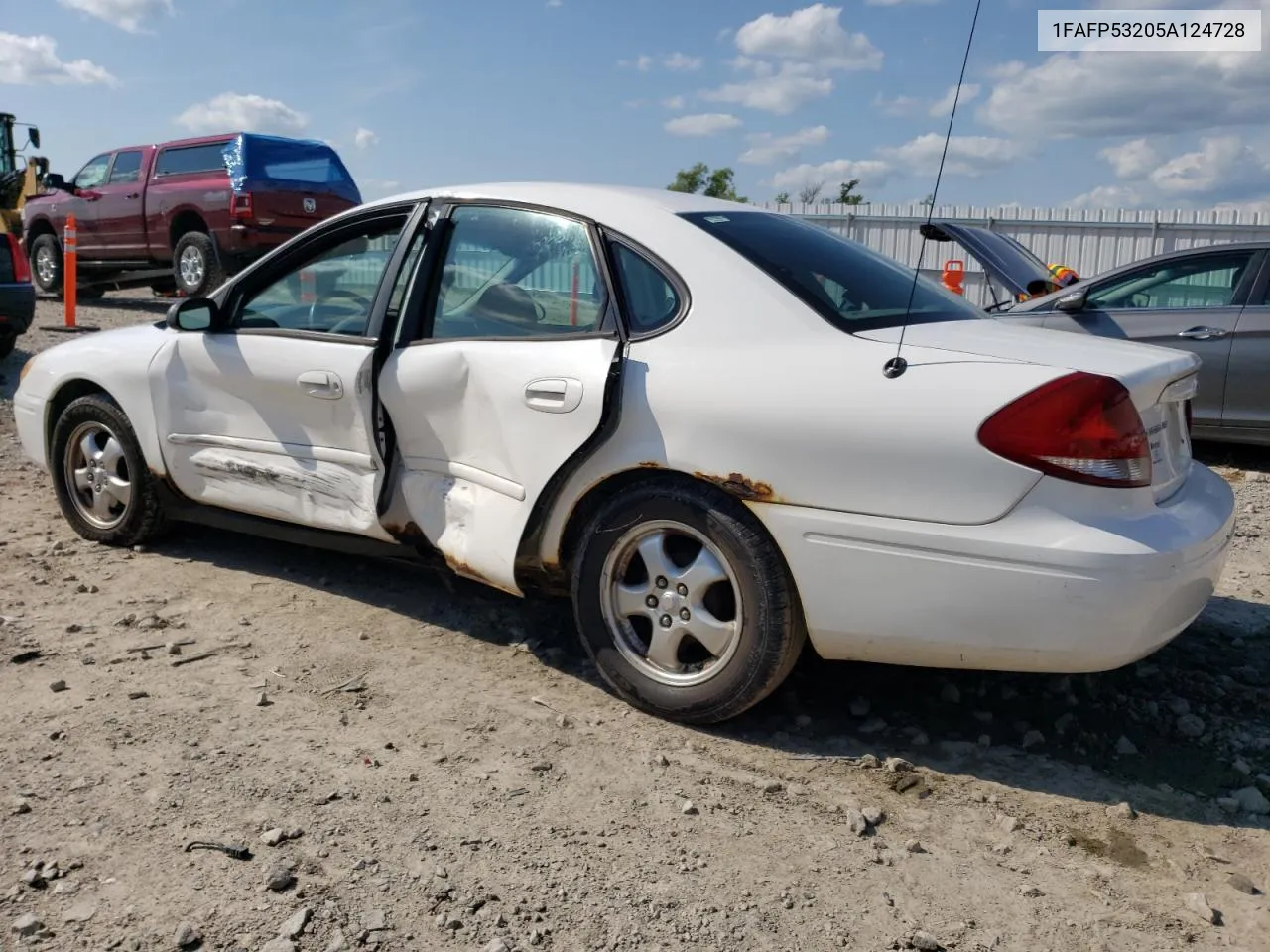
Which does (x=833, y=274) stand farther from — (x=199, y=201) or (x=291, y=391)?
(x=199, y=201)

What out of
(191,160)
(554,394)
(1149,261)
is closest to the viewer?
(554,394)

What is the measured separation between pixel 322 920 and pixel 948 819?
1540mm

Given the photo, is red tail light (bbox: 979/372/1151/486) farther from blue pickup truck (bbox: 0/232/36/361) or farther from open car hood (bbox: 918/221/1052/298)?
blue pickup truck (bbox: 0/232/36/361)

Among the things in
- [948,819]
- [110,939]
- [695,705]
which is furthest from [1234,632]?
[110,939]

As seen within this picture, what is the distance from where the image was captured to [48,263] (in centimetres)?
1741

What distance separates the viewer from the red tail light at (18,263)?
1013cm

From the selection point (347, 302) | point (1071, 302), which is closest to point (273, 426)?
point (347, 302)

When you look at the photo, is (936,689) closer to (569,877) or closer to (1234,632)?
(1234,632)

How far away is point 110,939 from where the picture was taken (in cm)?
241

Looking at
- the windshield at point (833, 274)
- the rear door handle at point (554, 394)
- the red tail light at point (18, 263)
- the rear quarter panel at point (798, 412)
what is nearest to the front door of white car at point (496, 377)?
the rear door handle at point (554, 394)

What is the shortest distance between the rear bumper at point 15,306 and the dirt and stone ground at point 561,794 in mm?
6443

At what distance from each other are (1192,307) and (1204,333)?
0.81 feet

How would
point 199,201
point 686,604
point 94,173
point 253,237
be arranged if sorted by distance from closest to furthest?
point 686,604
point 253,237
point 199,201
point 94,173

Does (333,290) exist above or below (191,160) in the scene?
below
